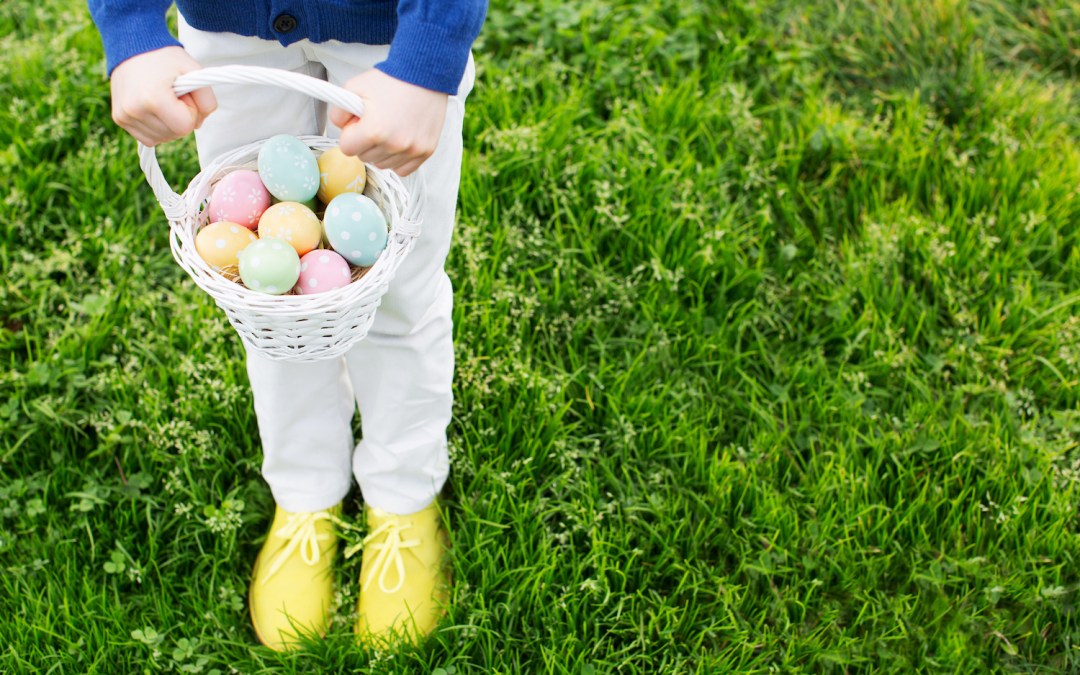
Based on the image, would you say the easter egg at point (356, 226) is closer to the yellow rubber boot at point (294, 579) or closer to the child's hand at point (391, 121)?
the child's hand at point (391, 121)

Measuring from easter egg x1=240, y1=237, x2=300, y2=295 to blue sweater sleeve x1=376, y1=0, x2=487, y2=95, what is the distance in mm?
343

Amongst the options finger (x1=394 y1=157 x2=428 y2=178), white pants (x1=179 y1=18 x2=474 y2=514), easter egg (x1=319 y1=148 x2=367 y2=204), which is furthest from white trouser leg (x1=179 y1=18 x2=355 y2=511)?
finger (x1=394 y1=157 x2=428 y2=178)

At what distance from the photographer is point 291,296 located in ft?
4.65

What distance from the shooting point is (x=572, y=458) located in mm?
2236

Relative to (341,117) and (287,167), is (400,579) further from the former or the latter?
(341,117)

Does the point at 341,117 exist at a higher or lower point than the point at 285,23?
lower

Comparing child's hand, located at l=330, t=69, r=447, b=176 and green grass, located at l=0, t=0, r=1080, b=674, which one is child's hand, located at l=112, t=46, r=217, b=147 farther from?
green grass, located at l=0, t=0, r=1080, b=674

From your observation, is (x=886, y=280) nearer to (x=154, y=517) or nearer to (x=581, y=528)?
(x=581, y=528)

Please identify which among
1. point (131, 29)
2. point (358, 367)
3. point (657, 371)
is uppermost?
point (131, 29)

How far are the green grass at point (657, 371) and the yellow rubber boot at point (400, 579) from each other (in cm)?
6

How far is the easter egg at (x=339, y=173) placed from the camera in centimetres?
164

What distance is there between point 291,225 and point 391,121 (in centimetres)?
34

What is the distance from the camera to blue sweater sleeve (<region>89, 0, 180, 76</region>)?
1392mm

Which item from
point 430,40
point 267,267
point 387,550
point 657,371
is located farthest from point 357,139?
point 657,371
